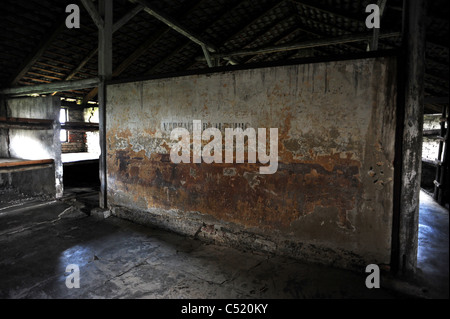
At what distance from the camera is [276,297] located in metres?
2.25

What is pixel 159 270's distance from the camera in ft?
8.79

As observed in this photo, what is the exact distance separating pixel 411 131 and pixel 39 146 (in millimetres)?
6230

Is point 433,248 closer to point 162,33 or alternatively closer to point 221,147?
point 221,147

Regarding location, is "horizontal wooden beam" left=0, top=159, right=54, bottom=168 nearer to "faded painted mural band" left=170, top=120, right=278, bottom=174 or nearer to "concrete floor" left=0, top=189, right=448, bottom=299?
"concrete floor" left=0, top=189, right=448, bottom=299

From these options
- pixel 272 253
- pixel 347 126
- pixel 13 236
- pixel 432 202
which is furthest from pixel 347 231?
pixel 13 236

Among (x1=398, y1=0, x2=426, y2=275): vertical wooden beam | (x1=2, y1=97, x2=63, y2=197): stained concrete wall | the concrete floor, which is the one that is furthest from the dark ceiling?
the concrete floor

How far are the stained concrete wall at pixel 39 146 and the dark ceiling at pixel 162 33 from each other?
113cm

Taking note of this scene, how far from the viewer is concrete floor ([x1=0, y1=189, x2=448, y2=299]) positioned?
229cm

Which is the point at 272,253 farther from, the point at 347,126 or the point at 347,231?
the point at 347,126

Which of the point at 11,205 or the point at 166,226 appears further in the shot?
the point at 11,205

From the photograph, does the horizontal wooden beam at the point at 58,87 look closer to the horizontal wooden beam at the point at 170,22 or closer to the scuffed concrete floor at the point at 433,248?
the horizontal wooden beam at the point at 170,22

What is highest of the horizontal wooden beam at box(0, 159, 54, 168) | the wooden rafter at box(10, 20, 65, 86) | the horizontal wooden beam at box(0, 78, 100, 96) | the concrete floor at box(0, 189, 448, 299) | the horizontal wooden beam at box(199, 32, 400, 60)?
the horizontal wooden beam at box(199, 32, 400, 60)

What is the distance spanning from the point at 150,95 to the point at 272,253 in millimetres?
2727

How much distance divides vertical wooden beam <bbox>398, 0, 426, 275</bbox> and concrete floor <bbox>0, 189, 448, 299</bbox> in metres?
0.32
